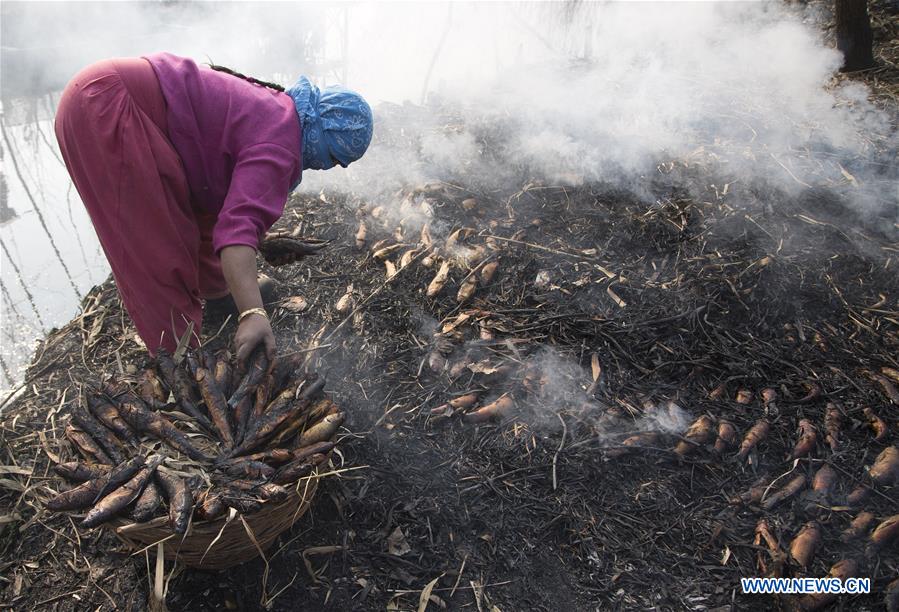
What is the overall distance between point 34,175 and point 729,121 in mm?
6035

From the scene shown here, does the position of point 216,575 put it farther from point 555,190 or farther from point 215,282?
point 555,190

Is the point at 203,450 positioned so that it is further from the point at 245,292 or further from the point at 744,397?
the point at 744,397

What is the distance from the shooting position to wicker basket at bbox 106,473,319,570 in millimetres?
1669

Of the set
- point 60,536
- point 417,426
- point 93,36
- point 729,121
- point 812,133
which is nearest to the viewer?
point 60,536

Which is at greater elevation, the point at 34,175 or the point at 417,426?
the point at 34,175

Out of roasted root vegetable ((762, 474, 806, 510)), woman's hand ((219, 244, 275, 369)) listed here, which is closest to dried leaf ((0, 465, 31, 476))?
woman's hand ((219, 244, 275, 369))

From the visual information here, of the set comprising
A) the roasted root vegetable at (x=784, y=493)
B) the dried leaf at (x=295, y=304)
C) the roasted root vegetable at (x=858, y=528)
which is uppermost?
Answer: the dried leaf at (x=295, y=304)

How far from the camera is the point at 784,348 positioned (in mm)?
2885

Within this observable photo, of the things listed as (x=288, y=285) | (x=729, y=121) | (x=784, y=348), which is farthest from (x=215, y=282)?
(x=729, y=121)

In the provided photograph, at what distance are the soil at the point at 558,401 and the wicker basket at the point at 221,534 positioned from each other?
256 millimetres

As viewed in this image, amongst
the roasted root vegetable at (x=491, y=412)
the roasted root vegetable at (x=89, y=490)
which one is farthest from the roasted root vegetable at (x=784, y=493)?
the roasted root vegetable at (x=89, y=490)

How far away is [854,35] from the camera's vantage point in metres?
4.71

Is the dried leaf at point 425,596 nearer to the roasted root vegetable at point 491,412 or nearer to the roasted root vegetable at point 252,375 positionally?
the roasted root vegetable at point 491,412

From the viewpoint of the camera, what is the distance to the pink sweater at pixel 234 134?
2148 mm
